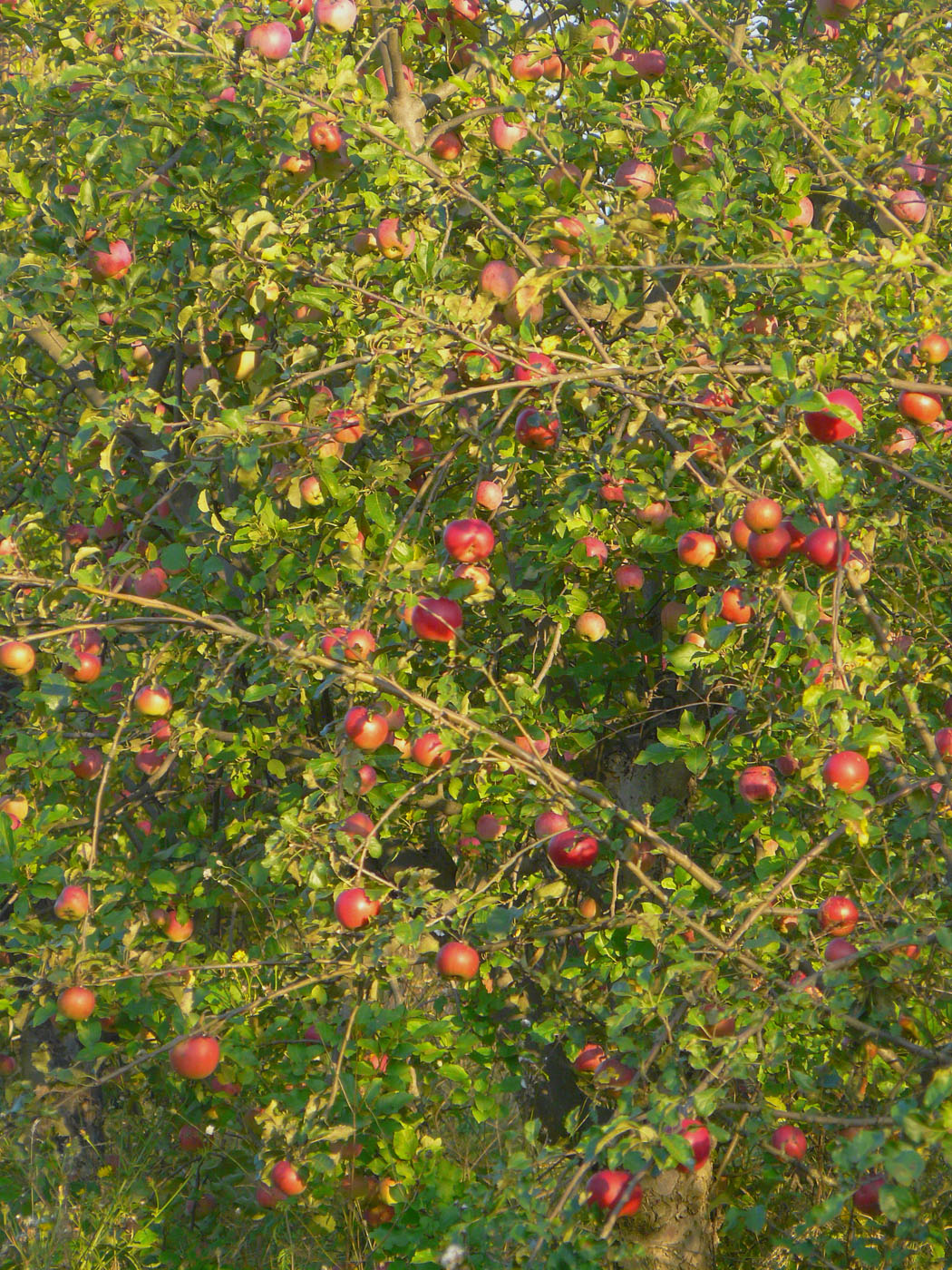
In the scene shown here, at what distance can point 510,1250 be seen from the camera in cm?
241

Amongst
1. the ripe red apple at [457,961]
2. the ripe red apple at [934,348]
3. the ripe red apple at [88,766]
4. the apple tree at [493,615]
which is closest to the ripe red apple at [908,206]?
the apple tree at [493,615]

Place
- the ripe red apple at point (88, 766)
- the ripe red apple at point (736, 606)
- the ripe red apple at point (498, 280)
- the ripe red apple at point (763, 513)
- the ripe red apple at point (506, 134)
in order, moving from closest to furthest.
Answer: the ripe red apple at point (763, 513) < the ripe red apple at point (736, 606) < the ripe red apple at point (498, 280) < the ripe red apple at point (506, 134) < the ripe red apple at point (88, 766)

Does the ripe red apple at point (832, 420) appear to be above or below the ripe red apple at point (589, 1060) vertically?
above

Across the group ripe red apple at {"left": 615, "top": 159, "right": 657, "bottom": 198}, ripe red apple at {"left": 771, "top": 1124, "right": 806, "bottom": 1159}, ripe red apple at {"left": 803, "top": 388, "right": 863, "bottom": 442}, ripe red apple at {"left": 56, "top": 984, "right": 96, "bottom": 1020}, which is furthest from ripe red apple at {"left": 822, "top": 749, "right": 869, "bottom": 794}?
ripe red apple at {"left": 56, "top": 984, "right": 96, "bottom": 1020}

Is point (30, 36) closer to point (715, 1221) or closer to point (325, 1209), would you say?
point (325, 1209)

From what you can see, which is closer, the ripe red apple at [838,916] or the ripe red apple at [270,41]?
the ripe red apple at [838,916]

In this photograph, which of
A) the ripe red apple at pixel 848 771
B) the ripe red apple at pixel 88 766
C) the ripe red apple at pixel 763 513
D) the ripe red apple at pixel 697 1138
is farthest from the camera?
the ripe red apple at pixel 88 766

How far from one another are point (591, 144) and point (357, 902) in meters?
1.68

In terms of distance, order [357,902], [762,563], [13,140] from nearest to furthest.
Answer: [762,563], [357,902], [13,140]

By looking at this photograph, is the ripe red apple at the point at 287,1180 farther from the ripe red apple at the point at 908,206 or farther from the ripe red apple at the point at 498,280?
the ripe red apple at the point at 908,206

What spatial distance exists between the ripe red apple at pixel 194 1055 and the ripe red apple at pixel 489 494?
115 centimetres

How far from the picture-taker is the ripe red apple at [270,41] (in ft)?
8.04

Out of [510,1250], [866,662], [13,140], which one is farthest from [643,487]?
[13,140]

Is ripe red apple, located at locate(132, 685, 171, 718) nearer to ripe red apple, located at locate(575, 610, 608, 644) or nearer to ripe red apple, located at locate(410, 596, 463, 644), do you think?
ripe red apple, located at locate(410, 596, 463, 644)
